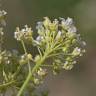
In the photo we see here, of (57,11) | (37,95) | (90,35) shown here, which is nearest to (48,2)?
(57,11)

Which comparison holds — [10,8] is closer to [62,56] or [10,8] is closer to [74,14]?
[74,14]

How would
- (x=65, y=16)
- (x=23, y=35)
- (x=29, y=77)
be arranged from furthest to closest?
(x=65, y=16) → (x=23, y=35) → (x=29, y=77)

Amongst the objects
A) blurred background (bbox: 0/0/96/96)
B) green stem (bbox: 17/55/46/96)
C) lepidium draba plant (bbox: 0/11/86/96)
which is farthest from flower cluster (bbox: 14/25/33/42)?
blurred background (bbox: 0/0/96/96)

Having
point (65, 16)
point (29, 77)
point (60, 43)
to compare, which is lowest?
point (29, 77)

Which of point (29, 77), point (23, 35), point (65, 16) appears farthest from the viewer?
point (65, 16)

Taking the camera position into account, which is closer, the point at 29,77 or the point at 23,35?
the point at 29,77

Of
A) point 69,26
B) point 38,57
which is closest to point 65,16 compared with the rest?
point 69,26

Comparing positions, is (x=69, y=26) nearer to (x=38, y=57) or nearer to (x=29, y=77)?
(x=38, y=57)

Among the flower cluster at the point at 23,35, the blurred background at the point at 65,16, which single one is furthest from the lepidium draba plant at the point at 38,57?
the blurred background at the point at 65,16
